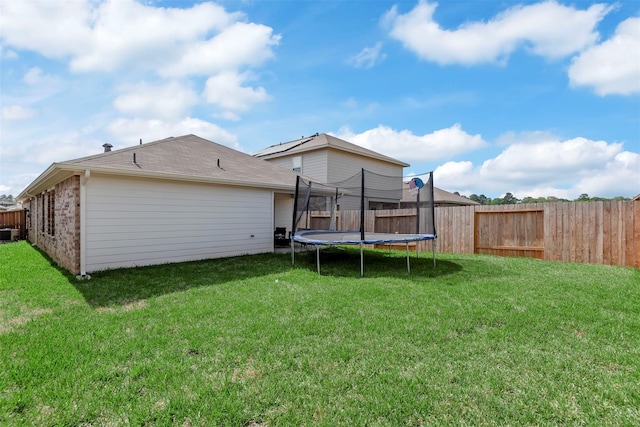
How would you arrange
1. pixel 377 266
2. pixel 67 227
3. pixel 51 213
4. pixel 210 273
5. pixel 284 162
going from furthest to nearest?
pixel 284 162, pixel 51 213, pixel 377 266, pixel 67 227, pixel 210 273

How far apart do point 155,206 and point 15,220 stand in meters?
16.1

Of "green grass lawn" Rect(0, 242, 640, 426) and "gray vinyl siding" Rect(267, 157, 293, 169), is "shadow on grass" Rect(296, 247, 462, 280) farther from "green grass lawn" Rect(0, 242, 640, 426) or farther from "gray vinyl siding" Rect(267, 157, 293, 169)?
"gray vinyl siding" Rect(267, 157, 293, 169)

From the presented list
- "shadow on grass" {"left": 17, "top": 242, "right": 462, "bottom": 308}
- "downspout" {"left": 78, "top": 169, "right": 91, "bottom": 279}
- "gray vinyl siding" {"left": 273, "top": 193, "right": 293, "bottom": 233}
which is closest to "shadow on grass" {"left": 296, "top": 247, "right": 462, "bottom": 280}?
"shadow on grass" {"left": 17, "top": 242, "right": 462, "bottom": 308}

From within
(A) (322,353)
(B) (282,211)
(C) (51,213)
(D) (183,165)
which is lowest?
(A) (322,353)

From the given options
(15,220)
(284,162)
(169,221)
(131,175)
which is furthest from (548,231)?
(15,220)

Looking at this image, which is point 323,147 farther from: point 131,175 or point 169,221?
point 131,175

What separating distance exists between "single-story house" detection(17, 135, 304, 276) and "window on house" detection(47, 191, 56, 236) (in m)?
0.03

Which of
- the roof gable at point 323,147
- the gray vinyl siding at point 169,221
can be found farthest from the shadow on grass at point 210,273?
the roof gable at point 323,147

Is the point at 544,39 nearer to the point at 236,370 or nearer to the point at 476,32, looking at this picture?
the point at 476,32

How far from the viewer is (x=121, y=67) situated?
26.0 ft

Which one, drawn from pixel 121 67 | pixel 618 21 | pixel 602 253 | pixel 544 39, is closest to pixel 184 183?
pixel 121 67

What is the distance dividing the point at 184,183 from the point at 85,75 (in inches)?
159

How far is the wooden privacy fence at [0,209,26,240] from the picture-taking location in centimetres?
1617

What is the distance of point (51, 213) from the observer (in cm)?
885
